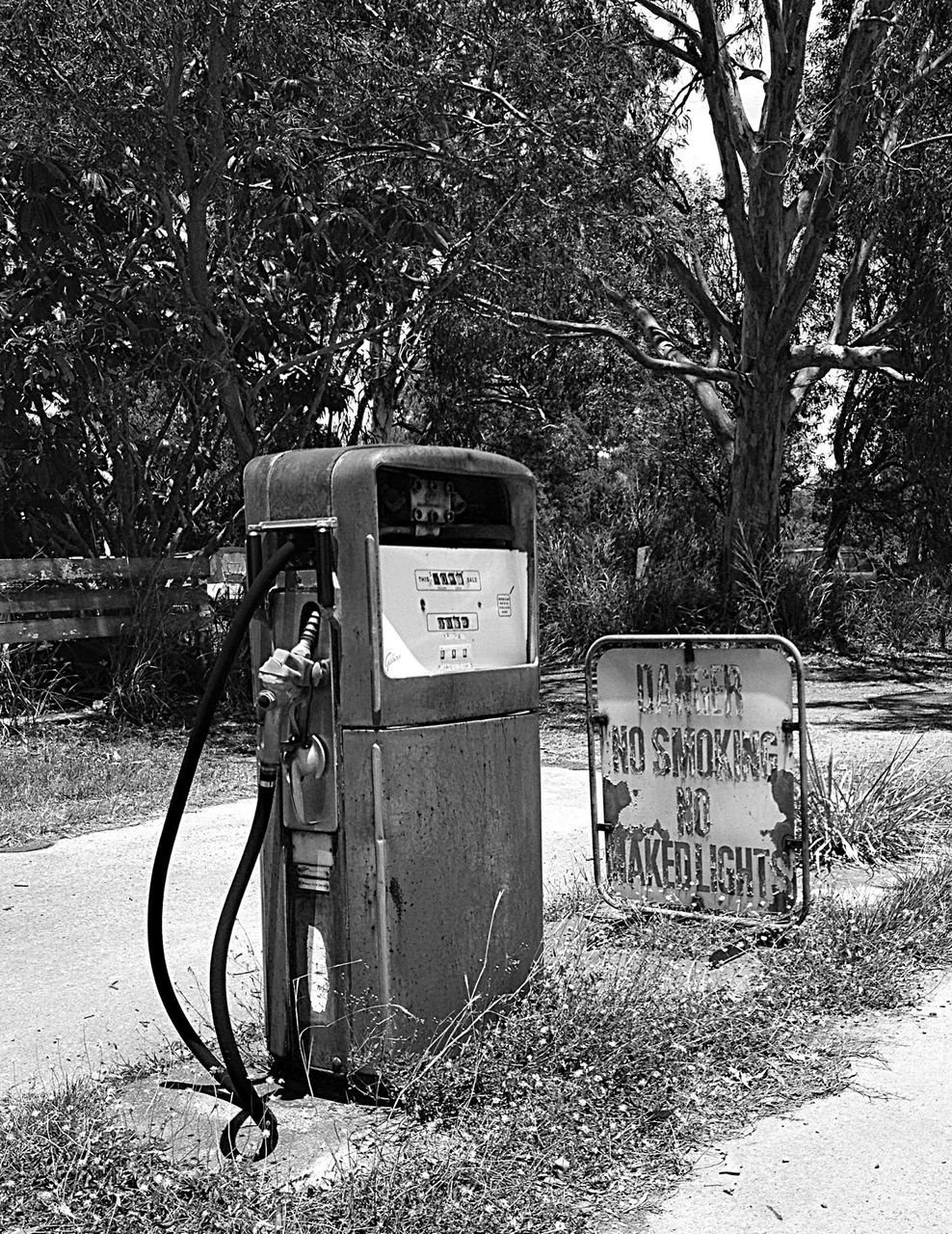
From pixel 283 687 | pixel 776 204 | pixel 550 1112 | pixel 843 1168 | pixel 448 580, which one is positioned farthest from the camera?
pixel 776 204

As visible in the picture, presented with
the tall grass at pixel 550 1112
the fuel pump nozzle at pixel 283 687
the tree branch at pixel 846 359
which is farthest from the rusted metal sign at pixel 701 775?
the tree branch at pixel 846 359

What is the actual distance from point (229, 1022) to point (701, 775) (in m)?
2.55

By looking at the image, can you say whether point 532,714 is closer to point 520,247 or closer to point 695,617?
point 520,247

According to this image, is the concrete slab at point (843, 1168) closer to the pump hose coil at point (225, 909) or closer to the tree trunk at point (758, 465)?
the pump hose coil at point (225, 909)

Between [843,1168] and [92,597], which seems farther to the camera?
[92,597]

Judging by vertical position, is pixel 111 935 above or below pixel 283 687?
below

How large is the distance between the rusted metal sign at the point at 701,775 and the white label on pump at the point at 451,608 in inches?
52.5

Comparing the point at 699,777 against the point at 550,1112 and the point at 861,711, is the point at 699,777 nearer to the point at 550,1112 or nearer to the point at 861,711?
the point at 550,1112

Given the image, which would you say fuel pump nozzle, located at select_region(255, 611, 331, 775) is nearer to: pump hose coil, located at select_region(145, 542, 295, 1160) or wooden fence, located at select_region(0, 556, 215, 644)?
pump hose coil, located at select_region(145, 542, 295, 1160)

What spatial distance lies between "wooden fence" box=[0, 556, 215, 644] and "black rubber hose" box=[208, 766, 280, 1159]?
842 cm

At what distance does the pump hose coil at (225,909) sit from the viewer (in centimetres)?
352

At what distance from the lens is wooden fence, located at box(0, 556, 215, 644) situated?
1177 centimetres

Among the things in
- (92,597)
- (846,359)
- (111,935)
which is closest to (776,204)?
(846,359)

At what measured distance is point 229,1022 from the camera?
11.8 ft
